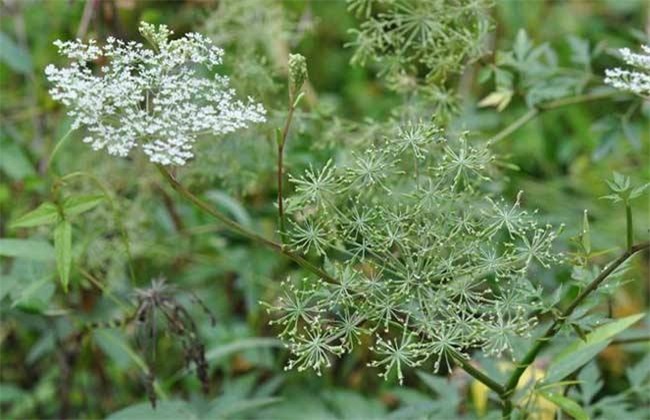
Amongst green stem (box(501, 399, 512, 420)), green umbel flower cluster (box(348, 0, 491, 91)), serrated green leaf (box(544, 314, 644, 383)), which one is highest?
green umbel flower cluster (box(348, 0, 491, 91))

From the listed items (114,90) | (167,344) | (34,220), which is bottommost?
(167,344)

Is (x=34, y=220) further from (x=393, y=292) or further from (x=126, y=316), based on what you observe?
(x=393, y=292)

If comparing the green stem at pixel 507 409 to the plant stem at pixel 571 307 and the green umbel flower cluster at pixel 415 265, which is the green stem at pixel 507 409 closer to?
the plant stem at pixel 571 307

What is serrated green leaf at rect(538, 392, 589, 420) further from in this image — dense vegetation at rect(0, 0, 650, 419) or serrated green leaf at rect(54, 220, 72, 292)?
serrated green leaf at rect(54, 220, 72, 292)

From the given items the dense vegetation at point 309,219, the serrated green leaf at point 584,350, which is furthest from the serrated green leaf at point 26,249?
the serrated green leaf at point 584,350

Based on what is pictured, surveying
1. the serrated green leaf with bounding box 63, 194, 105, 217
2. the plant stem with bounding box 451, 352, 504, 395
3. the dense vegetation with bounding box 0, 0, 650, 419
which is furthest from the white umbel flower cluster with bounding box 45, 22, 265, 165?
the plant stem with bounding box 451, 352, 504, 395

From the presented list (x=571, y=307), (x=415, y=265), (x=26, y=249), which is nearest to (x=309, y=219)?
(x=415, y=265)

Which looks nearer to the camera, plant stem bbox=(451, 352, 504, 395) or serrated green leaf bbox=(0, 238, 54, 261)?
plant stem bbox=(451, 352, 504, 395)

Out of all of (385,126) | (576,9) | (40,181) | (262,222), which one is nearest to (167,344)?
(262,222)
